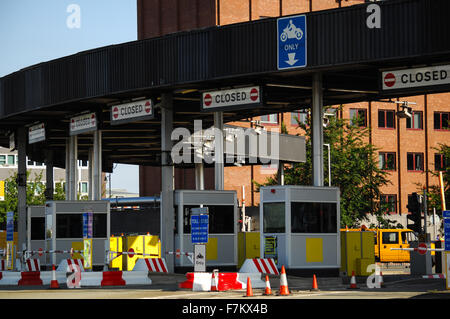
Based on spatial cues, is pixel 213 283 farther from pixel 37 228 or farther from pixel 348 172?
pixel 348 172

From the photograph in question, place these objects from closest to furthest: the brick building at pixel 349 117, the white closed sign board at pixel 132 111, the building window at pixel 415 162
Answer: the white closed sign board at pixel 132 111 < the brick building at pixel 349 117 < the building window at pixel 415 162

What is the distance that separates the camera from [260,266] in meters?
28.7

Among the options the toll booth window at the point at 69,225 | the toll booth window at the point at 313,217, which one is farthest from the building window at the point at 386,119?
the toll booth window at the point at 313,217

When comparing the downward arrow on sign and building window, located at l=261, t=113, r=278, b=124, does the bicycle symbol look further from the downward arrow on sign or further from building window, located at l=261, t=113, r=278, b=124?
building window, located at l=261, t=113, r=278, b=124

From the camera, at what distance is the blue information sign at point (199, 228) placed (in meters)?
28.0

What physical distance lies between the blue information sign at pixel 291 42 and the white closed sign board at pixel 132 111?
7055 millimetres

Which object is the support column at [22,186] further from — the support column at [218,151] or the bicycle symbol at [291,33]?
the bicycle symbol at [291,33]

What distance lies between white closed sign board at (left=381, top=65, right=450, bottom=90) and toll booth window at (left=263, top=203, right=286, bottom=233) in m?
5.08

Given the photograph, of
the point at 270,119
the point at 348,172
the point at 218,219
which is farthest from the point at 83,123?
the point at 270,119

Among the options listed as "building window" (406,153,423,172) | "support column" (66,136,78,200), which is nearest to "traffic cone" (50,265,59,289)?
"support column" (66,136,78,200)

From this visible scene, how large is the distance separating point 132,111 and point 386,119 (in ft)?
180

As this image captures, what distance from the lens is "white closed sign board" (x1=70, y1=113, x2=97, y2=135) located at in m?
39.4
